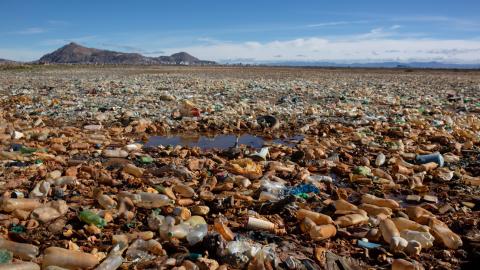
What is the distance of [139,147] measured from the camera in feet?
22.4

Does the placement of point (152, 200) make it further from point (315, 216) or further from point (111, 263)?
point (315, 216)

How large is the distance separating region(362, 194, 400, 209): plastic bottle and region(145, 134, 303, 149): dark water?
3.25 meters

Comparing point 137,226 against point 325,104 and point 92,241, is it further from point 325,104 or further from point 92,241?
point 325,104

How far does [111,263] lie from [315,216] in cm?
190

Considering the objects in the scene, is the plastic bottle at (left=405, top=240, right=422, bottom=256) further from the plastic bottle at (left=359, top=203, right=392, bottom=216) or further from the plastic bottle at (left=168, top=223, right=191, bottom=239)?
the plastic bottle at (left=168, top=223, right=191, bottom=239)

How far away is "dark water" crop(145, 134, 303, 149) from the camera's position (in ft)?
25.7

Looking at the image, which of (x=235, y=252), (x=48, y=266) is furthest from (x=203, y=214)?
(x=48, y=266)

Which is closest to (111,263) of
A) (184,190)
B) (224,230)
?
(224,230)

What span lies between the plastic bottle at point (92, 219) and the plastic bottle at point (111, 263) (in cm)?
66

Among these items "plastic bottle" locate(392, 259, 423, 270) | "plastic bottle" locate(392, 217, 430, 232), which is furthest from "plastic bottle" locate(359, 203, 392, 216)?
"plastic bottle" locate(392, 259, 423, 270)

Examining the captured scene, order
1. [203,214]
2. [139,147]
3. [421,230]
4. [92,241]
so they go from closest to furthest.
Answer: [92,241], [421,230], [203,214], [139,147]

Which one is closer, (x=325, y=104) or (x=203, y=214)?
(x=203, y=214)

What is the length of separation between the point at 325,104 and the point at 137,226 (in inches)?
380

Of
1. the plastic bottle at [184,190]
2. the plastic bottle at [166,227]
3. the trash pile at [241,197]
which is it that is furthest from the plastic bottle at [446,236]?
the plastic bottle at [184,190]
